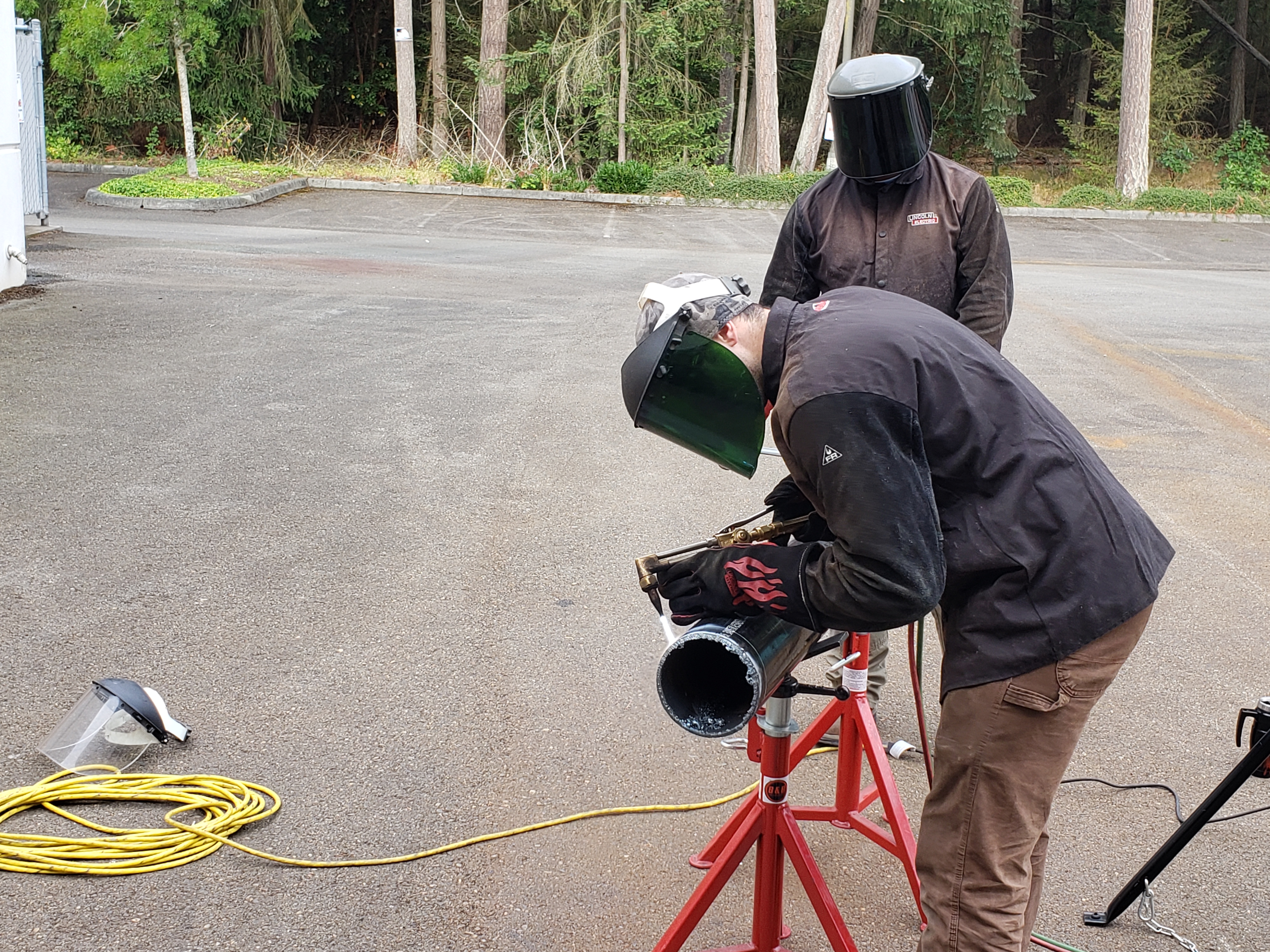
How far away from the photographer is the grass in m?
20.3

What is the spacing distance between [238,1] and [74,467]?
26.0 metres

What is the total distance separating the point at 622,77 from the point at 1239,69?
69.9ft

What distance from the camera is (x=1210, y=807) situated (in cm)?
295

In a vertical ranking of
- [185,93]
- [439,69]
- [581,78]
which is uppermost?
[439,69]

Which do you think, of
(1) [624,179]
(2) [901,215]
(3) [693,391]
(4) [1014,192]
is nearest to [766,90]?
(1) [624,179]

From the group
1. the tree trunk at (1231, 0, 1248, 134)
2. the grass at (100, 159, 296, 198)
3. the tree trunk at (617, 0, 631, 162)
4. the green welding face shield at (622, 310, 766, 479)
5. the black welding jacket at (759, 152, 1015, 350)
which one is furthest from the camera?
the tree trunk at (1231, 0, 1248, 134)

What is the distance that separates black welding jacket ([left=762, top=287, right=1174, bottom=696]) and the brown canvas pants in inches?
2.2

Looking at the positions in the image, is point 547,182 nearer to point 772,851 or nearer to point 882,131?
point 882,131

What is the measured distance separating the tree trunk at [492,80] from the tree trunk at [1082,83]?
1614 cm

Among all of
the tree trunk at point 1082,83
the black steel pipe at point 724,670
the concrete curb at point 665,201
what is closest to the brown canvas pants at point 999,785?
the black steel pipe at point 724,670

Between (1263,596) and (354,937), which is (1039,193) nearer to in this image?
(1263,596)

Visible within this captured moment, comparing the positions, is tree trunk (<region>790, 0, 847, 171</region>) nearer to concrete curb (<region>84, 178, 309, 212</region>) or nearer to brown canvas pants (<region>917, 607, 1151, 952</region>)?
concrete curb (<region>84, 178, 309, 212</region>)

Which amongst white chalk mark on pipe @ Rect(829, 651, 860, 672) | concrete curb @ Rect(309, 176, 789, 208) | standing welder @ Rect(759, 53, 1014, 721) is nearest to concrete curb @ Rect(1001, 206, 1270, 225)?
concrete curb @ Rect(309, 176, 789, 208)

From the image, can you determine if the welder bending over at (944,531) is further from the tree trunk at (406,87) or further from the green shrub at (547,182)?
the tree trunk at (406,87)
